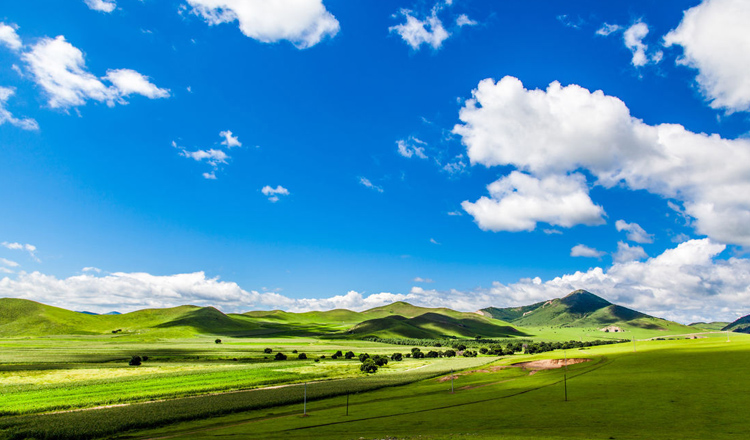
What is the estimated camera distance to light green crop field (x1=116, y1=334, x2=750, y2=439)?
3591 cm

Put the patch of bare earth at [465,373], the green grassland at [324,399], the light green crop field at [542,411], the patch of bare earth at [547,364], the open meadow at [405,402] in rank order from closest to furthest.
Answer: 1. the light green crop field at [542,411]
2. the open meadow at [405,402]
3. the green grassland at [324,399]
4. the patch of bare earth at [465,373]
5. the patch of bare earth at [547,364]

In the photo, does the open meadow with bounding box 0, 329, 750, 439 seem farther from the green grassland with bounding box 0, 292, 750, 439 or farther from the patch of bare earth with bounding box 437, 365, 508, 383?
the patch of bare earth with bounding box 437, 365, 508, 383

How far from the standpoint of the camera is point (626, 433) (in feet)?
110

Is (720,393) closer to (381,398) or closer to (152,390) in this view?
(381,398)

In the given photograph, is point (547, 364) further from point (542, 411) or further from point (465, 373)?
point (542, 411)

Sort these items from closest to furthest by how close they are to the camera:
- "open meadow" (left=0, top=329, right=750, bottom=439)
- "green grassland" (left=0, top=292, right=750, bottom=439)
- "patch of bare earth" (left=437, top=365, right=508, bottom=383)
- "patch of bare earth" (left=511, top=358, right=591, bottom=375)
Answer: "open meadow" (left=0, top=329, right=750, bottom=439) < "green grassland" (left=0, top=292, right=750, bottom=439) < "patch of bare earth" (left=437, top=365, right=508, bottom=383) < "patch of bare earth" (left=511, top=358, right=591, bottom=375)

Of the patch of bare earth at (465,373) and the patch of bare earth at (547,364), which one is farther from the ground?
the patch of bare earth at (547,364)

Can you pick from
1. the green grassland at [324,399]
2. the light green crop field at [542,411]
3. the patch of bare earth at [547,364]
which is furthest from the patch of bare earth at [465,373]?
the light green crop field at [542,411]

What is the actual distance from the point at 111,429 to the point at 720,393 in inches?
2935

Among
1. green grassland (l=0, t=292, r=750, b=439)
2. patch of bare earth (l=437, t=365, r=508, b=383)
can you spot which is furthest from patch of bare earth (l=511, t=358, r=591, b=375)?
patch of bare earth (l=437, t=365, r=508, b=383)

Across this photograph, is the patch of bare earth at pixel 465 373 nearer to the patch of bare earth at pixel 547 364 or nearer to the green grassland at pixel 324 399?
the green grassland at pixel 324 399

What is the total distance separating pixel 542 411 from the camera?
45.2 metres

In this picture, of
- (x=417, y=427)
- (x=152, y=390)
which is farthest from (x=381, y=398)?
(x=152, y=390)

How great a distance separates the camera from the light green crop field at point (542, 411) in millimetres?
35906
